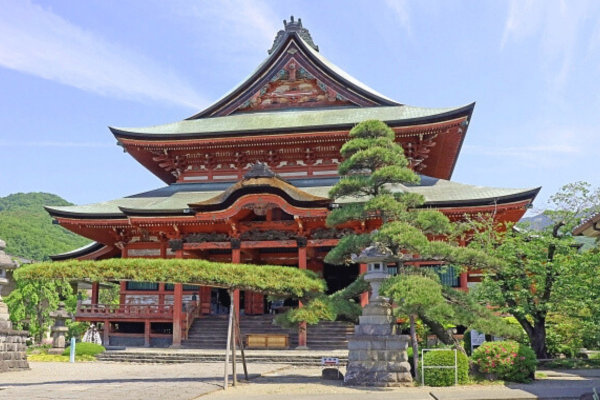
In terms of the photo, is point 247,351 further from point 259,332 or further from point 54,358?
point 54,358

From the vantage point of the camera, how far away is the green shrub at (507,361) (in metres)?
14.6

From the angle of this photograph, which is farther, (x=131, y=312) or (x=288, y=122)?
(x=288, y=122)

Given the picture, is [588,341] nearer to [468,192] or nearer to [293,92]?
[468,192]

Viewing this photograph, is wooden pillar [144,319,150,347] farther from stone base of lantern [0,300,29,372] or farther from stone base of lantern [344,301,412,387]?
stone base of lantern [344,301,412,387]

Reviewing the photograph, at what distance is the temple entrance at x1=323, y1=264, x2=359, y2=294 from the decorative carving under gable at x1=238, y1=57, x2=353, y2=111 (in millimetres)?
9479

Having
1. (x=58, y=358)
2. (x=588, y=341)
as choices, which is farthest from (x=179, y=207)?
(x=588, y=341)

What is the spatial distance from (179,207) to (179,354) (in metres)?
7.02

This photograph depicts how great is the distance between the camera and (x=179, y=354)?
2175 centimetres

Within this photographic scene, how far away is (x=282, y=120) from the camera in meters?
29.6

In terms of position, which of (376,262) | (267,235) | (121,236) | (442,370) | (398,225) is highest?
(121,236)

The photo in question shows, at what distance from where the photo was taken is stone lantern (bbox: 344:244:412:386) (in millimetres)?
14094

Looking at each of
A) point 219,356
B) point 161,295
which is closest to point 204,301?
point 161,295

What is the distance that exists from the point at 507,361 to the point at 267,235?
525 inches

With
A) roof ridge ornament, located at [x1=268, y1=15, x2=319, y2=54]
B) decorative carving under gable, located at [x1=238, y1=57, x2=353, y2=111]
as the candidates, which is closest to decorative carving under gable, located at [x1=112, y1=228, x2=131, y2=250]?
decorative carving under gable, located at [x1=238, y1=57, x2=353, y2=111]
